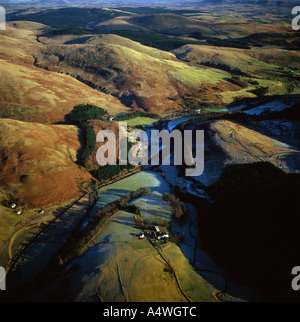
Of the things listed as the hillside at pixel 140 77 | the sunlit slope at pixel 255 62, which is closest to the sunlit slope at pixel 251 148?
the hillside at pixel 140 77

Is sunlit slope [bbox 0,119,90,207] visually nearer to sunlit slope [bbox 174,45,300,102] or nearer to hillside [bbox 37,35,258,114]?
hillside [bbox 37,35,258,114]

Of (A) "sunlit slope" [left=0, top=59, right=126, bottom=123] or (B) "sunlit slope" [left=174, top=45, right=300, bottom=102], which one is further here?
(B) "sunlit slope" [left=174, top=45, right=300, bottom=102]

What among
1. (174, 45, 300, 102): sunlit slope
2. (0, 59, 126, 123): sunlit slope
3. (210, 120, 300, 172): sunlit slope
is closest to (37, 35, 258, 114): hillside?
(0, 59, 126, 123): sunlit slope

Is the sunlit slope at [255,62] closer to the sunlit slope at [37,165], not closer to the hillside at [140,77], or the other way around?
the hillside at [140,77]

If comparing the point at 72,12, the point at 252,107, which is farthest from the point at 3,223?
the point at 72,12

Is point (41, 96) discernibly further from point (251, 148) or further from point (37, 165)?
point (251, 148)

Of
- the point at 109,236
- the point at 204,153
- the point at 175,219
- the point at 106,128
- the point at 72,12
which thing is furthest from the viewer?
A: the point at 72,12

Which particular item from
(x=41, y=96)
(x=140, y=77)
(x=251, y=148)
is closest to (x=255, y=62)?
(x=140, y=77)
